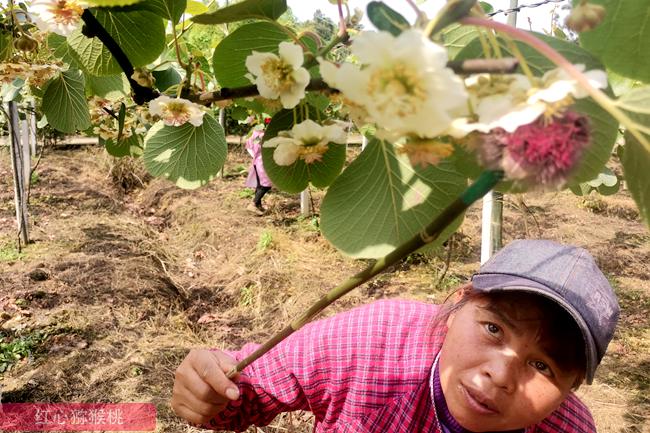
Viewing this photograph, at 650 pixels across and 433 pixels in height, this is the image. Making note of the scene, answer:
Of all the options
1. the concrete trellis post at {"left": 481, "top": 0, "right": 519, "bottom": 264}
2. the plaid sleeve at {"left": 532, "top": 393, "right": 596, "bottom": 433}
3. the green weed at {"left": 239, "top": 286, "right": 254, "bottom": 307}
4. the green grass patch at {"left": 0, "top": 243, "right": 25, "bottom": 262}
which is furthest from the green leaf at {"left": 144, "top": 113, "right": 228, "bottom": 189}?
the green grass patch at {"left": 0, "top": 243, "right": 25, "bottom": 262}

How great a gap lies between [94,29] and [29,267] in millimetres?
4347

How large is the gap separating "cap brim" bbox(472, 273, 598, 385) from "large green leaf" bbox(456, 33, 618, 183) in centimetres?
61

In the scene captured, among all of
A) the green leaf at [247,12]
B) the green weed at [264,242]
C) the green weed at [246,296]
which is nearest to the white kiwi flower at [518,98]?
the green leaf at [247,12]

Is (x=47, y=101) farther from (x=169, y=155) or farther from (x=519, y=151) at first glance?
(x=519, y=151)

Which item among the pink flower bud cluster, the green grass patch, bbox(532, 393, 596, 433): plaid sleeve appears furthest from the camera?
the green grass patch

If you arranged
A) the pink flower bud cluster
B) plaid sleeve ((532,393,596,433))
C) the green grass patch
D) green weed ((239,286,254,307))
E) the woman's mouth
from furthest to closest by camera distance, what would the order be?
the green grass patch
green weed ((239,286,254,307))
plaid sleeve ((532,393,596,433))
the woman's mouth
the pink flower bud cluster

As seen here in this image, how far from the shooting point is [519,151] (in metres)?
0.24

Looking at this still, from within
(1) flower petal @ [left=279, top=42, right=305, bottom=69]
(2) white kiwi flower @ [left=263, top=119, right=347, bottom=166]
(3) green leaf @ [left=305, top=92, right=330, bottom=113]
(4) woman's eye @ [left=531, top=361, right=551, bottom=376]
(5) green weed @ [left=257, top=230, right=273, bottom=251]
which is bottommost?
(5) green weed @ [left=257, top=230, right=273, bottom=251]

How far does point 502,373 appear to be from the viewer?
0.86 meters

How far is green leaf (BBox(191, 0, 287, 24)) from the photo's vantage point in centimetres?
44

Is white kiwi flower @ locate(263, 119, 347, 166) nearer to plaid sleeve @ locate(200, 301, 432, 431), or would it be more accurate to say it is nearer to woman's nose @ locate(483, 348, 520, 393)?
woman's nose @ locate(483, 348, 520, 393)

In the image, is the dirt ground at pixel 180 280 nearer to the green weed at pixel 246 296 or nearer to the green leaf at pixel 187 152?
the green weed at pixel 246 296

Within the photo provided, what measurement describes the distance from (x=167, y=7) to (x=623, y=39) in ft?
1.46

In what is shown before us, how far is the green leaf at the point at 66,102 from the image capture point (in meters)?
0.99
